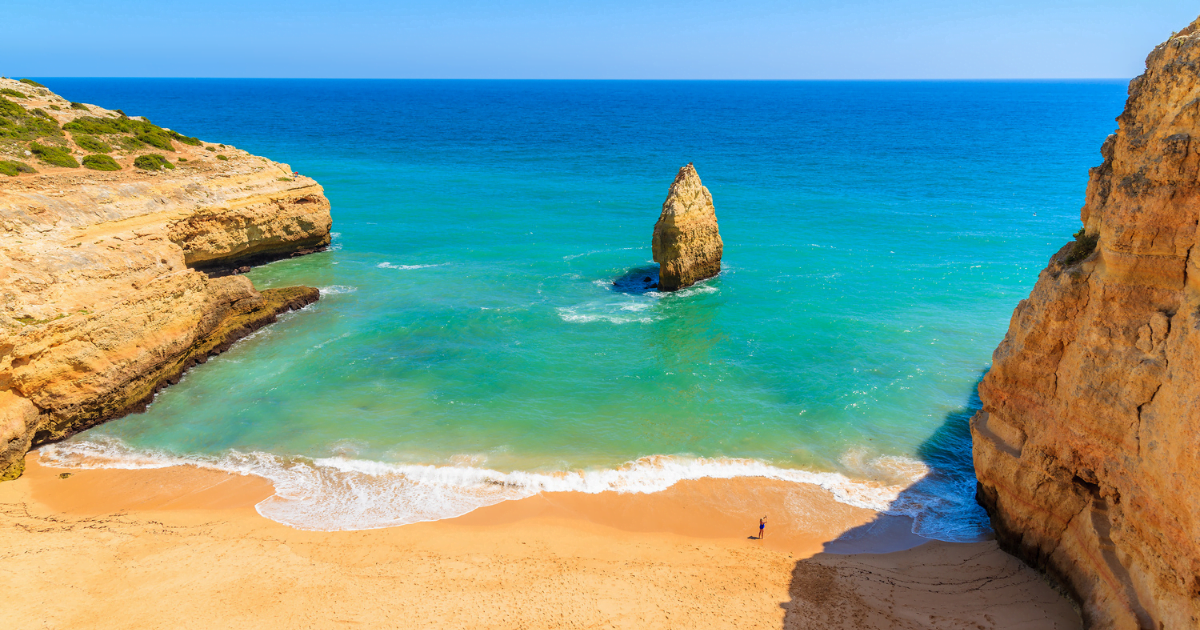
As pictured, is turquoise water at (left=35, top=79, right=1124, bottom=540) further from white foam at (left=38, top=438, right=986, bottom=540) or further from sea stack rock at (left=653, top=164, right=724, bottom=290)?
sea stack rock at (left=653, top=164, right=724, bottom=290)

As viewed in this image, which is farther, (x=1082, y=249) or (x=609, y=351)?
(x=609, y=351)

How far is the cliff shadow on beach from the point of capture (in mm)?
13039

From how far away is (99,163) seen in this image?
1187 inches

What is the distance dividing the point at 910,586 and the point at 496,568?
368 inches

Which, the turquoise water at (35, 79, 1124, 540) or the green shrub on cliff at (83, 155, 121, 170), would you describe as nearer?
the turquoise water at (35, 79, 1124, 540)

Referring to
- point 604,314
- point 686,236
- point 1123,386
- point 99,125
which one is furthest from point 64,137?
point 1123,386

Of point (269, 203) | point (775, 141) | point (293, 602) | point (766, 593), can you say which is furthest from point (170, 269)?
point (775, 141)

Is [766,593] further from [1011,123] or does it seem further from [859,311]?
[1011,123]

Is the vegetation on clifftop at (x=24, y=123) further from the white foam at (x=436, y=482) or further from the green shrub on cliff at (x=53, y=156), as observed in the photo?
the white foam at (x=436, y=482)

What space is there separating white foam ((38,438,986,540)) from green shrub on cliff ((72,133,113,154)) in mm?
19094

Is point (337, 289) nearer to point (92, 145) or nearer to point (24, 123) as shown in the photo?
point (92, 145)

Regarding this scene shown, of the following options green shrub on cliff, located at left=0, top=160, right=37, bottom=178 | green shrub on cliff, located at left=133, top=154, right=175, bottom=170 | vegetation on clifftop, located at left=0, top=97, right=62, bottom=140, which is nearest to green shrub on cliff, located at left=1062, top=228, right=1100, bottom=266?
green shrub on cliff, located at left=0, top=160, right=37, bottom=178

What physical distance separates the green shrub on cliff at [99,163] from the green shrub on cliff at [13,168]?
2.42 meters

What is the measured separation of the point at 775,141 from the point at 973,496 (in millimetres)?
83268
